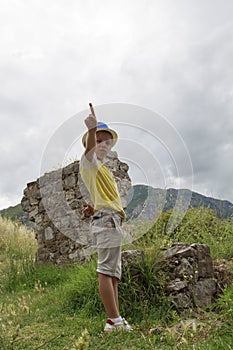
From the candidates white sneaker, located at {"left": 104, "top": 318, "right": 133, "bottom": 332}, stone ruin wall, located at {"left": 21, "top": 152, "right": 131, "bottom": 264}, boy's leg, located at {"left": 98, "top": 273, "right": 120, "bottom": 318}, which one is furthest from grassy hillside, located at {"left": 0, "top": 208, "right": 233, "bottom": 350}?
stone ruin wall, located at {"left": 21, "top": 152, "right": 131, "bottom": 264}

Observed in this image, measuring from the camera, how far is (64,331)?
11.0 ft

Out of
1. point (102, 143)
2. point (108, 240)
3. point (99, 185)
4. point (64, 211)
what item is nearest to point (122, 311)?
point (108, 240)

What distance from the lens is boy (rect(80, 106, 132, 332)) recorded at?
3.14 meters

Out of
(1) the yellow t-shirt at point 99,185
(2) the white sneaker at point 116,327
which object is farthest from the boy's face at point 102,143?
(2) the white sneaker at point 116,327

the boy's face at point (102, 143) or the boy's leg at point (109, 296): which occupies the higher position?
the boy's face at point (102, 143)

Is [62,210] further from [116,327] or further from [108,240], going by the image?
[116,327]

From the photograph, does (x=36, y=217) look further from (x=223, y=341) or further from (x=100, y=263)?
(x=223, y=341)

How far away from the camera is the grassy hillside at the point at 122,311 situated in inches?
95.6

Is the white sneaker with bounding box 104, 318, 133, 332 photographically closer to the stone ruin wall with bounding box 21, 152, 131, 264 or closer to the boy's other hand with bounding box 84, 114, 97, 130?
the boy's other hand with bounding box 84, 114, 97, 130

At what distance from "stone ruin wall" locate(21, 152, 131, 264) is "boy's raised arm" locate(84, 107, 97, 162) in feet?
12.6

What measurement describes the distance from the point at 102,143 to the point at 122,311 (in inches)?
65.1

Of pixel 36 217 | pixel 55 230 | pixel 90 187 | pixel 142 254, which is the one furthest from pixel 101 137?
pixel 36 217

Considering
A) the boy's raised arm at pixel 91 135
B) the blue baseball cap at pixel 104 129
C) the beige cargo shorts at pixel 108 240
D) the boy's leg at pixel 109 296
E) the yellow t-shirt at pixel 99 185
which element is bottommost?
the boy's leg at pixel 109 296

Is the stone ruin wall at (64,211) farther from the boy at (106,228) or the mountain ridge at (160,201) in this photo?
the boy at (106,228)
